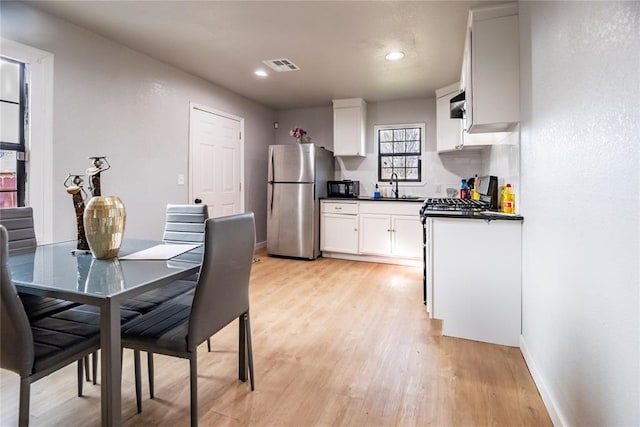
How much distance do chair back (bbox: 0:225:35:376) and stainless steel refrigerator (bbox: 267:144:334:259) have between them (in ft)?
12.5

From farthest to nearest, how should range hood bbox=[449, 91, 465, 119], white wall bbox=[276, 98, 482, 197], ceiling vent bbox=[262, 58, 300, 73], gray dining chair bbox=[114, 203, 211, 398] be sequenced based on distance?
1. white wall bbox=[276, 98, 482, 197]
2. ceiling vent bbox=[262, 58, 300, 73]
3. range hood bbox=[449, 91, 465, 119]
4. gray dining chair bbox=[114, 203, 211, 398]

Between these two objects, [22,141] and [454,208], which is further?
[454,208]

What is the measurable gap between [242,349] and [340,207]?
3.28 m

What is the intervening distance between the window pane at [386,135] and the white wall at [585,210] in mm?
3393

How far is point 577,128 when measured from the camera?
130 cm

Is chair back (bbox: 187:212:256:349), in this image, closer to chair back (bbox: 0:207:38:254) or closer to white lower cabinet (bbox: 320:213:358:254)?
chair back (bbox: 0:207:38:254)

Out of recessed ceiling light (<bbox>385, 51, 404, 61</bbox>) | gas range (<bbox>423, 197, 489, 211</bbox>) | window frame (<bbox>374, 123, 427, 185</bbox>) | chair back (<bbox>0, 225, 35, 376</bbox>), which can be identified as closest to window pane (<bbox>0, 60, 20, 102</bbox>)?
chair back (<bbox>0, 225, 35, 376</bbox>)

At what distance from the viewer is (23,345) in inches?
46.4

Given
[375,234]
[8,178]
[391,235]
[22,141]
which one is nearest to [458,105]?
[391,235]

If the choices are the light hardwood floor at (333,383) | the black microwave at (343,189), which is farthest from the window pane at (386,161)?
the light hardwood floor at (333,383)

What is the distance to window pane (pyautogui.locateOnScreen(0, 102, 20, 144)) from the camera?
2480 mm

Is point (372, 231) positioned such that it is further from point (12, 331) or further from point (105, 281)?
point (12, 331)

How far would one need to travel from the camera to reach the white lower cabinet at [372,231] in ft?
14.9

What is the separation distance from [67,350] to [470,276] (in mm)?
2203
